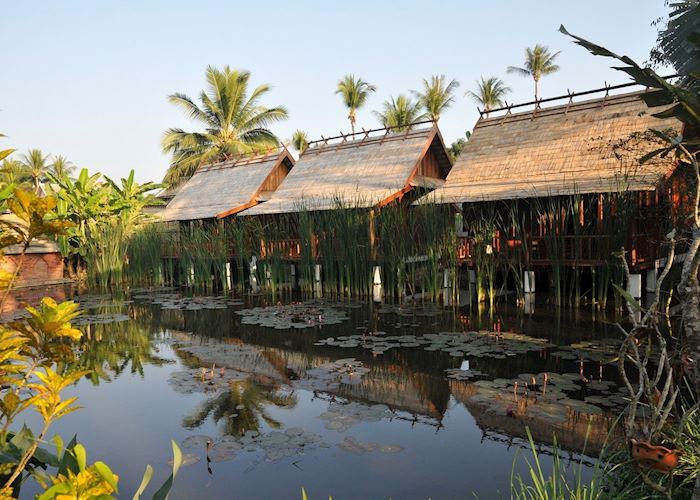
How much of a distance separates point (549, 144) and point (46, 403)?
12.1 meters

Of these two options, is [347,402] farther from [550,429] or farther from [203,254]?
[203,254]

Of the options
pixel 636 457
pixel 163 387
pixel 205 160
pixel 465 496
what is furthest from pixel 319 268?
pixel 205 160

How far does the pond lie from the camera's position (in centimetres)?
369

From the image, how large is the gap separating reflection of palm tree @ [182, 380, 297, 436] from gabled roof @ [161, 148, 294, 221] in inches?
450

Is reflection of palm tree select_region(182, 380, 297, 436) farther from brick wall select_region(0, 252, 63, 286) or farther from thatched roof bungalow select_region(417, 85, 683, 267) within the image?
brick wall select_region(0, 252, 63, 286)

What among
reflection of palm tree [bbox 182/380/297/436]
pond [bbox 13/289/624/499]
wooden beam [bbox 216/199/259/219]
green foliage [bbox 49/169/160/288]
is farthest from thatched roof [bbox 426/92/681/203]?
green foliage [bbox 49/169/160/288]

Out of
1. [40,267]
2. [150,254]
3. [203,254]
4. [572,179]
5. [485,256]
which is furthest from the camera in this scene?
[40,267]

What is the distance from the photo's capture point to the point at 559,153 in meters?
11.7

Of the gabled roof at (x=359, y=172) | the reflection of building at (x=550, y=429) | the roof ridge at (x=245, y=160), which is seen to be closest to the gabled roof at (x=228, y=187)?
the roof ridge at (x=245, y=160)

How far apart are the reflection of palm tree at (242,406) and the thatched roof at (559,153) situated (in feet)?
21.3

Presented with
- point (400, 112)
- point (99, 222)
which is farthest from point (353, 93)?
point (99, 222)

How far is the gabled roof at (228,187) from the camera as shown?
17.2 m

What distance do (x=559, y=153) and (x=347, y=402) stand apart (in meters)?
8.83

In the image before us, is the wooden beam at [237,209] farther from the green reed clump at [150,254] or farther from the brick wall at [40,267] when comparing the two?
the brick wall at [40,267]
